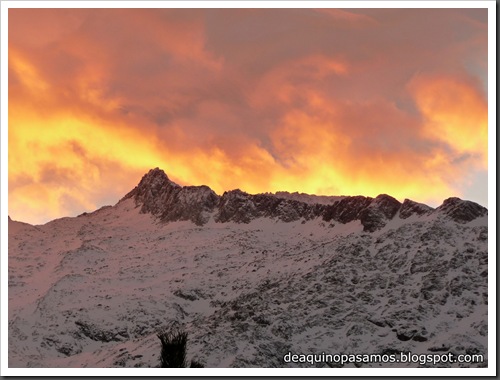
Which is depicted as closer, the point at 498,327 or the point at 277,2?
the point at 498,327

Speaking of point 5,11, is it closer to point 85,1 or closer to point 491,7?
point 85,1

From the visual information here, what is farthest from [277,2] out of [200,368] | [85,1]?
[200,368]

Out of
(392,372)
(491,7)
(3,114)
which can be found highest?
(491,7)

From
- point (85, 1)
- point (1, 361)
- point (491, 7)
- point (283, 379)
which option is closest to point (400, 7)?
point (491, 7)

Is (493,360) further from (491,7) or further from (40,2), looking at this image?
(40,2)

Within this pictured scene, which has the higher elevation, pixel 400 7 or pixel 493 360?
pixel 400 7

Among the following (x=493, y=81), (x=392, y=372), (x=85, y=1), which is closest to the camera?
(x=392, y=372)

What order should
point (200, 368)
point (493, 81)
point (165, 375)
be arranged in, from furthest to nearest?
point (493, 81), point (200, 368), point (165, 375)

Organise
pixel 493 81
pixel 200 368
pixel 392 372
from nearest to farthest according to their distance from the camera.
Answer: pixel 200 368 < pixel 392 372 < pixel 493 81

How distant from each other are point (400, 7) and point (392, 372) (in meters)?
27.2

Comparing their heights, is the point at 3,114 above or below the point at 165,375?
above

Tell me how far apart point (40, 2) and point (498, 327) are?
41.3 m

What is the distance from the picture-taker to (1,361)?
58.6 metres

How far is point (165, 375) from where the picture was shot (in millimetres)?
50969
